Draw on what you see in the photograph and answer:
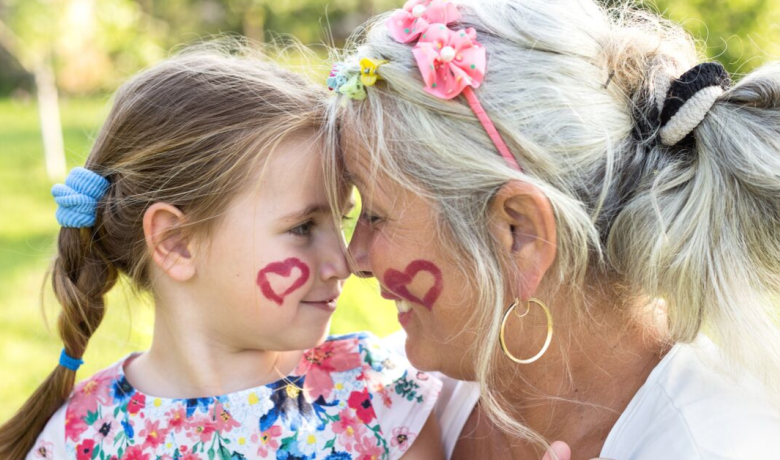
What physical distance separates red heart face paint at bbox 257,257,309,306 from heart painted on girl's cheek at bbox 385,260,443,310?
0.83ft

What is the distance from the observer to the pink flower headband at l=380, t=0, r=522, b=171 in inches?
71.1

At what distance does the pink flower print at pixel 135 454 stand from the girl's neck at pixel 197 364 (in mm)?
161

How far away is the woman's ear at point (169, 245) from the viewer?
220 centimetres

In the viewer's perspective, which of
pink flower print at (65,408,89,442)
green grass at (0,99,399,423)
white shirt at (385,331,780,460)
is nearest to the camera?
white shirt at (385,331,780,460)

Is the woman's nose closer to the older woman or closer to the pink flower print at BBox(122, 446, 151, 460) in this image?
the older woman

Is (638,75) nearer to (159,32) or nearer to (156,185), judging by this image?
(156,185)

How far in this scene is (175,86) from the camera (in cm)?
220

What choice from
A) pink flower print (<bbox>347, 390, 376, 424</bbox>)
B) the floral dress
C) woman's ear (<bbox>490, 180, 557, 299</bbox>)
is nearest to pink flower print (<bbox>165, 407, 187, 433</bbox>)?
the floral dress

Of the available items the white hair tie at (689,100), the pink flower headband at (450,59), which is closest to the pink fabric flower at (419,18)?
the pink flower headband at (450,59)

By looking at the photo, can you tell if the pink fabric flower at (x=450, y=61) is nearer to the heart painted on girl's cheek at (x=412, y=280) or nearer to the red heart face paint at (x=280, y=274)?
the heart painted on girl's cheek at (x=412, y=280)

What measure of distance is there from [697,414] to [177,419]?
135 centimetres

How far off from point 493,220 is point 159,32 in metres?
13.4

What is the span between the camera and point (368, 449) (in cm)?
221

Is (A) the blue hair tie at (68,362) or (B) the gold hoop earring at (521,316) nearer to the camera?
(B) the gold hoop earring at (521,316)
